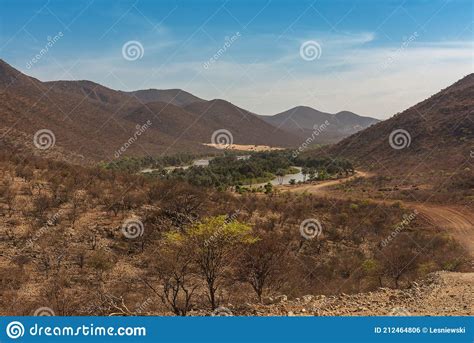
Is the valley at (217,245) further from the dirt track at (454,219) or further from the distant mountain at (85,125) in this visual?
the distant mountain at (85,125)

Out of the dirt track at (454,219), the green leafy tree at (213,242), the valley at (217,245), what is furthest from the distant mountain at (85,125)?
the dirt track at (454,219)

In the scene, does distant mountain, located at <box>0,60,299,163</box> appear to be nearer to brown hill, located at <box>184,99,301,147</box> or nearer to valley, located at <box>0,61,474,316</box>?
brown hill, located at <box>184,99,301,147</box>

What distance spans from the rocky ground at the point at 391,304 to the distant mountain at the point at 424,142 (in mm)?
32882

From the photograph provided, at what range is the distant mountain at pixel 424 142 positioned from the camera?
167ft

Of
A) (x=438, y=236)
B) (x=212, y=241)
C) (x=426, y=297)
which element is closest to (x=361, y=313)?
(x=426, y=297)

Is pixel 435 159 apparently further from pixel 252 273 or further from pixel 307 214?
pixel 252 273

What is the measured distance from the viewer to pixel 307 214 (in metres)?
24.5

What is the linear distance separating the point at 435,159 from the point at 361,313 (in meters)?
51.8

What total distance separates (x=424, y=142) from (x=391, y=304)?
58157mm

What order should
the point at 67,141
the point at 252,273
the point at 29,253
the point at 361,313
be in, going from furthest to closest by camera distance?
the point at 67,141
the point at 29,253
the point at 252,273
the point at 361,313

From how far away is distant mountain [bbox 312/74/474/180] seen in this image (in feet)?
167

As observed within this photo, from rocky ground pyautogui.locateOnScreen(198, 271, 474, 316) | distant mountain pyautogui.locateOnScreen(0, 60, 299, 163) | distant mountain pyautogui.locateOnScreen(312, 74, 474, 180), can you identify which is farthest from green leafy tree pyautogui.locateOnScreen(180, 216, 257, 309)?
distant mountain pyautogui.locateOnScreen(312, 74, 474, 180)

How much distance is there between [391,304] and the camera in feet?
30.2

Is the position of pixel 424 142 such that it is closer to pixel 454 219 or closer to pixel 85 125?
pixel 454 219
